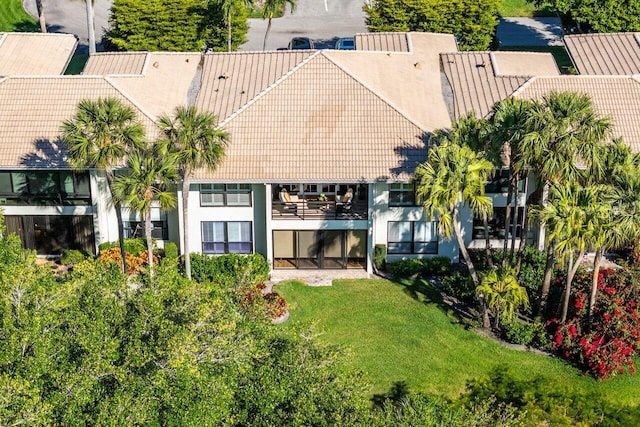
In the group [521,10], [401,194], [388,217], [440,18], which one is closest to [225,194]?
[388,217]

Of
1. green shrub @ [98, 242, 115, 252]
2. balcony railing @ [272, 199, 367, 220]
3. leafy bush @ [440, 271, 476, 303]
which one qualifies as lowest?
leafy bush @ [440, 271, 476, 303]

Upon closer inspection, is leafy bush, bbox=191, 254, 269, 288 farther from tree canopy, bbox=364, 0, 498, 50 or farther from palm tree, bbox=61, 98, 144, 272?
tree canopy, bbox=364, 0, 498, 50

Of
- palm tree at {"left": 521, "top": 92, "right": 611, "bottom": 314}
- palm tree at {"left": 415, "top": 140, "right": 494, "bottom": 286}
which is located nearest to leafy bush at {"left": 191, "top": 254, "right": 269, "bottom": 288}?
palm tree at {"left": 415, "top": 140, "right": 494, "bottom": 286}

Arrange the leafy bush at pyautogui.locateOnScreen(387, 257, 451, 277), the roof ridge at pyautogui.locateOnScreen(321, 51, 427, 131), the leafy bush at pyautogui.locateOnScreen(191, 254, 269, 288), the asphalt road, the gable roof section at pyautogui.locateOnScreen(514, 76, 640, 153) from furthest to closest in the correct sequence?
the asphalt road < the gable roof section at pyautogui.locateOnScreen(514, 76, 640, 153) < the roof ridge at pyautogui.locateOnScreen(321, 51, 427, 131) < the leafy bush at pyautogui.locateOnScreen(387, 257, 451, 277) < the leafy bush at pyautogui.locateOnScreen(191, 254, 269, 288)

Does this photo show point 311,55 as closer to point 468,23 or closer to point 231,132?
point 231,132

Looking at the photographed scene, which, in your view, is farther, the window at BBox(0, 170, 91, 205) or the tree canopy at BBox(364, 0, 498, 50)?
the tree canopy at BBox(364, 0, 498, 50)

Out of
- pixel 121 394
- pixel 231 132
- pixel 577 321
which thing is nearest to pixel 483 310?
pixel 577 321

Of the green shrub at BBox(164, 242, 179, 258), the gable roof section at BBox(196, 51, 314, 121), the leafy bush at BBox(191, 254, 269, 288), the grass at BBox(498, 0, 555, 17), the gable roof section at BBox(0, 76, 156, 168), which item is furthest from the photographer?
the grass at BBox(498, 0, 555, 17)
